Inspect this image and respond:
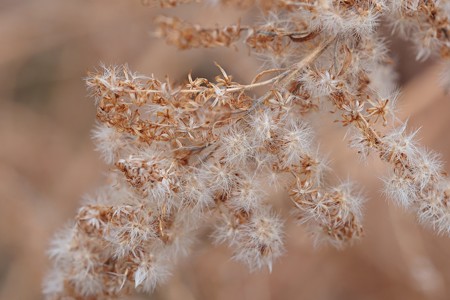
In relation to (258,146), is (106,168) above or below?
below

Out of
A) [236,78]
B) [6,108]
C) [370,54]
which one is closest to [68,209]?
[6,108]

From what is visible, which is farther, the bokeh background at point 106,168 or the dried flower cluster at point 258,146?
the bokeh background at point 106,168

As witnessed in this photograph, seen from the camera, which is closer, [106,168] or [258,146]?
[258,146]

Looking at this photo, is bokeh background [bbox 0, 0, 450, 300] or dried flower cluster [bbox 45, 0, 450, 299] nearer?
dried flower cluster [bbox 45, 0, 450, 299]

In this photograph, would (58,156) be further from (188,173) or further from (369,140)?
(369,140)
